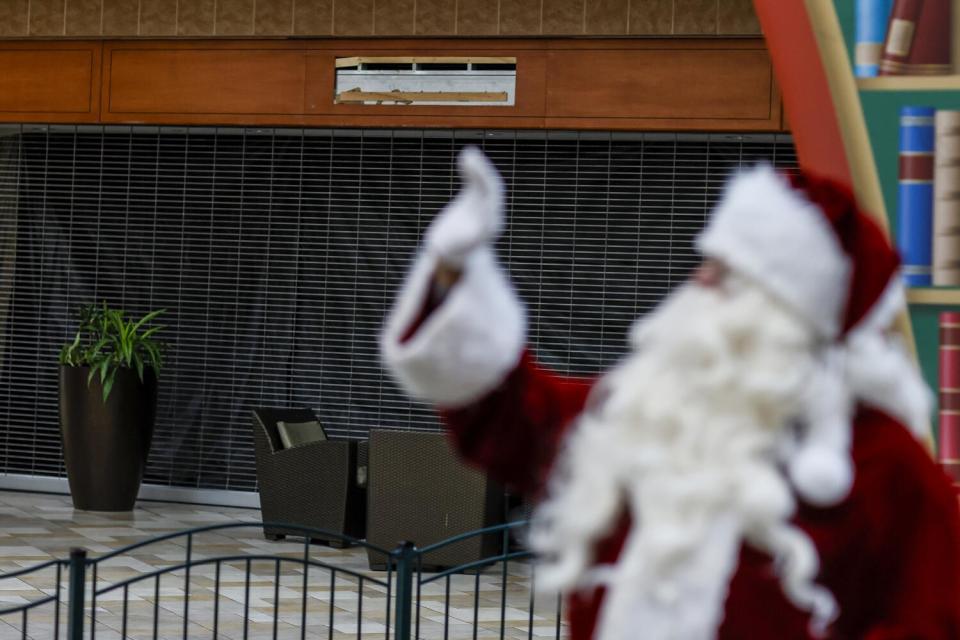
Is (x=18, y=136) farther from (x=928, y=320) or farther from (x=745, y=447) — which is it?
(x=745, y=447)

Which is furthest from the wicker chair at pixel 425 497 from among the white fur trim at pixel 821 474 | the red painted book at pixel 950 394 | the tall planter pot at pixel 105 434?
the white fur trim at pixel 821 474

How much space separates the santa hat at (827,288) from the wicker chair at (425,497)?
5183 millimetres

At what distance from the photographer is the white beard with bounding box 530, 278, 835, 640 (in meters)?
1.31

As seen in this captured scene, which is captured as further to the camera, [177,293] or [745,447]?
[177,293]

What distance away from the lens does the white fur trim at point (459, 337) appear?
141 centimetres

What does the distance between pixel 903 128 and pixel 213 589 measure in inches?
177

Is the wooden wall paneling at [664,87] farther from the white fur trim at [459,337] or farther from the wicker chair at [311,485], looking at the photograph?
the white fur trim at [459,337]

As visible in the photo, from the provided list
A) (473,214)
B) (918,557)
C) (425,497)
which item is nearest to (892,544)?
(918,557)

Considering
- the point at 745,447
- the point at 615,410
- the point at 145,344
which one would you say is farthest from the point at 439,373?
the point at 145,344

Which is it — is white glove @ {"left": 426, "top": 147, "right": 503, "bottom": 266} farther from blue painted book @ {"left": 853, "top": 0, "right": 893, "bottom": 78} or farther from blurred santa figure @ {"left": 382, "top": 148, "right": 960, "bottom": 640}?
blue painted book @ {"left": 853, "top": 0, "right": 893, "bottom": 78}

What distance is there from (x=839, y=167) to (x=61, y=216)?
7.61 meters

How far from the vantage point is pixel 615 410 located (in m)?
1.38

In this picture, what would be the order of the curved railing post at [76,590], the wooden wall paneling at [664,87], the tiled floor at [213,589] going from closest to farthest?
the curved railing post at [76,590]
the tiled floor at [213,589]
the wooden wall paneling at [664,87]

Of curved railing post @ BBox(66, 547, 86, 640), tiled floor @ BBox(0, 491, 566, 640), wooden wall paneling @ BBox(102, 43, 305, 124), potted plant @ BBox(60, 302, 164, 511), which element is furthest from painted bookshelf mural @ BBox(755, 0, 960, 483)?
potted plant @ BBox(60, 302, 164, 511)
